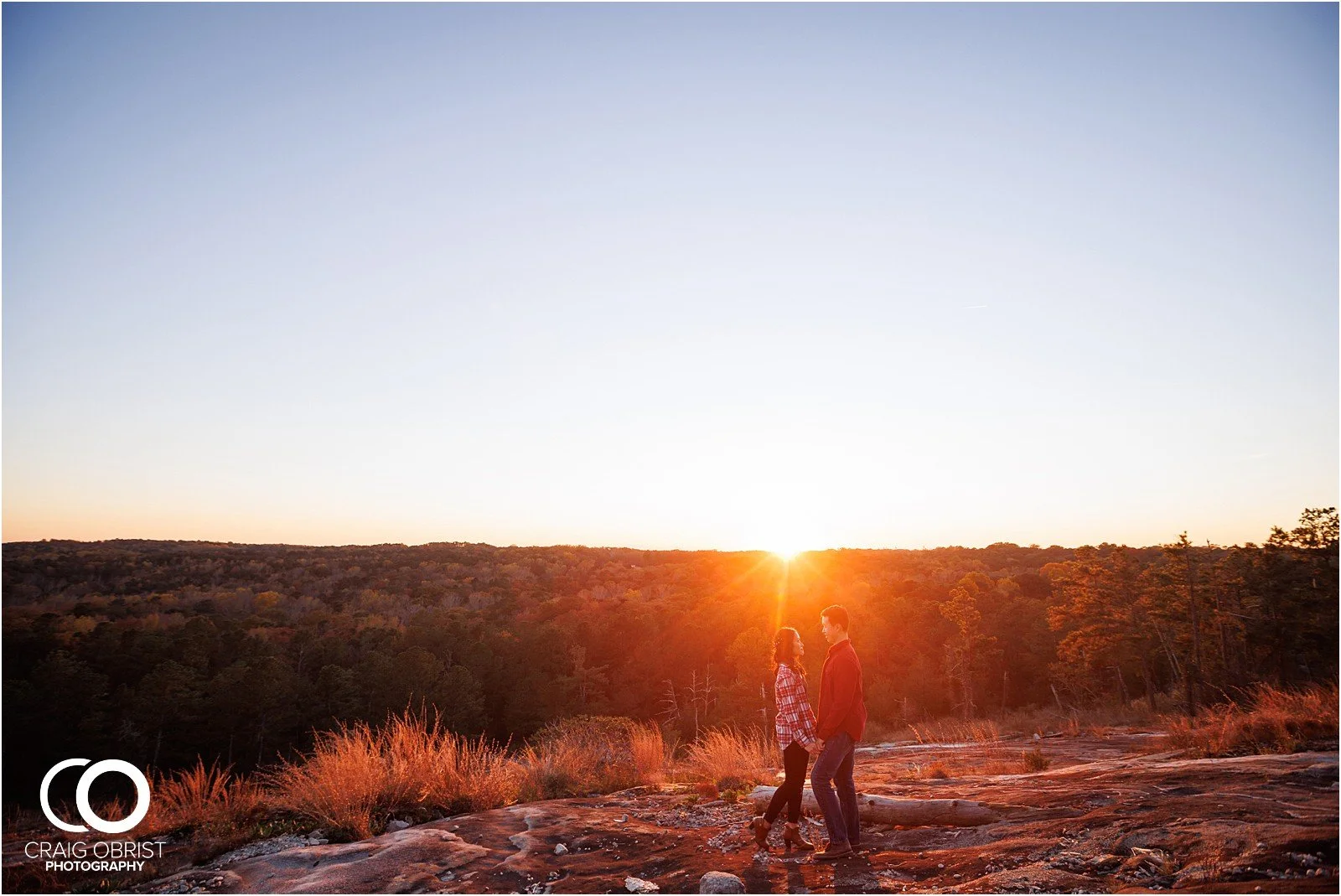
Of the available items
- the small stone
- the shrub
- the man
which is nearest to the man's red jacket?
the man

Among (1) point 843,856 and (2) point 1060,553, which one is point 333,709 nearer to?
(1) point 843,856

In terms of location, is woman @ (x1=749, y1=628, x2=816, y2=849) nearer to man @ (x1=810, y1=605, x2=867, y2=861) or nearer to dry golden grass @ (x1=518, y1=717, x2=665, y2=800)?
man @ (x1=810, y1=605, x2=867, y2=861)

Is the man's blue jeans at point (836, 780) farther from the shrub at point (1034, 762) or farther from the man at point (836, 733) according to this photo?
the shrub at point (1034, 762)

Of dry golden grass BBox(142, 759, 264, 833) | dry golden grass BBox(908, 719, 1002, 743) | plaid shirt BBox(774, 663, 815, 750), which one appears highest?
plaid shirt BBox(774, 663, 815, 750)

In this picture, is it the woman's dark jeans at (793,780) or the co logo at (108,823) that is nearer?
the woman's dark jeans at (793,780)

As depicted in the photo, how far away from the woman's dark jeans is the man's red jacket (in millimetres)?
480

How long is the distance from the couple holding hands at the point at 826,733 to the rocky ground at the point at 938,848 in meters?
0.25

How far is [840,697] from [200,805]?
24.3 ft

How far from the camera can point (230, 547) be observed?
231 ft

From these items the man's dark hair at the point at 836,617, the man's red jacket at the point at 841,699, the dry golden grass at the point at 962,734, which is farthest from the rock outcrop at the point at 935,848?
the dry golden grass at the point at 962,734

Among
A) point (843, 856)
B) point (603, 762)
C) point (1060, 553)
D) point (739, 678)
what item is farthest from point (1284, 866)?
point (1060, 553)

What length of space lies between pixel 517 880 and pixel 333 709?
29623mm

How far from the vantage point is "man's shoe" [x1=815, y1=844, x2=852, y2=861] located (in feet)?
19.4

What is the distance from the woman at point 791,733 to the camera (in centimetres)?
634
